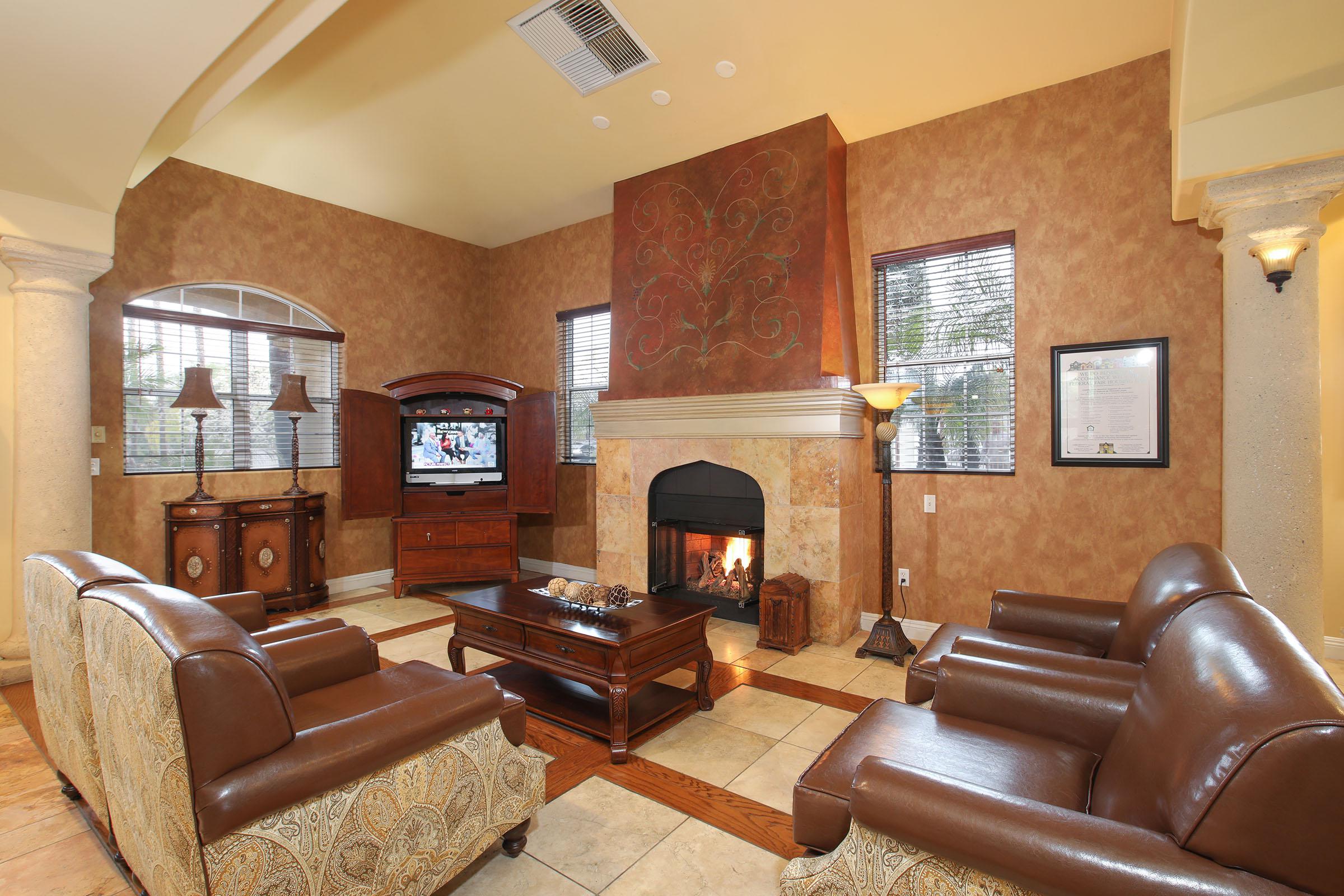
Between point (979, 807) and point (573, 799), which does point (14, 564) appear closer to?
point (573, 799)

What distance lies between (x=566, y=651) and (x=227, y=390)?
3.91 m

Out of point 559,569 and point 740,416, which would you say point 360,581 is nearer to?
point 559,569

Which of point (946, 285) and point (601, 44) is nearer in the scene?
point (601, 44)

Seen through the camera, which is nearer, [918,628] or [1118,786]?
[1118,786]

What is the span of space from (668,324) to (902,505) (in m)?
2.03

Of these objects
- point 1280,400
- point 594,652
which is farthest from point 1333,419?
point 594,652

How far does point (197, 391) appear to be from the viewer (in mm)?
4418

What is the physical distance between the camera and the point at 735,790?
7.72ft

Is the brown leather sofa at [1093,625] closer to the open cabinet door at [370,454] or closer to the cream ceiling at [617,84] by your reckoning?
the cream ceiling at [617,84]

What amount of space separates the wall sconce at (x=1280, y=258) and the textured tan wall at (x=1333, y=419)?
4.75ft

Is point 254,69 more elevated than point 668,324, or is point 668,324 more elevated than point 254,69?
point 254,69

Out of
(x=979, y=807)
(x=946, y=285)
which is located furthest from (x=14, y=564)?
(x=946, y=285)

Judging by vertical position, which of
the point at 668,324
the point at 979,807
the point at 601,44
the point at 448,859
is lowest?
the point at 448,859

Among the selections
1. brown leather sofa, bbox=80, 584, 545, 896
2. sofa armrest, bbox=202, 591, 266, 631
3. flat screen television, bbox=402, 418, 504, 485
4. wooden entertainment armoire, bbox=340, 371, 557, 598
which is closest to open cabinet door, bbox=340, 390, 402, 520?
wooden entertainment armoire, bbox=340, 371, 557, 598
